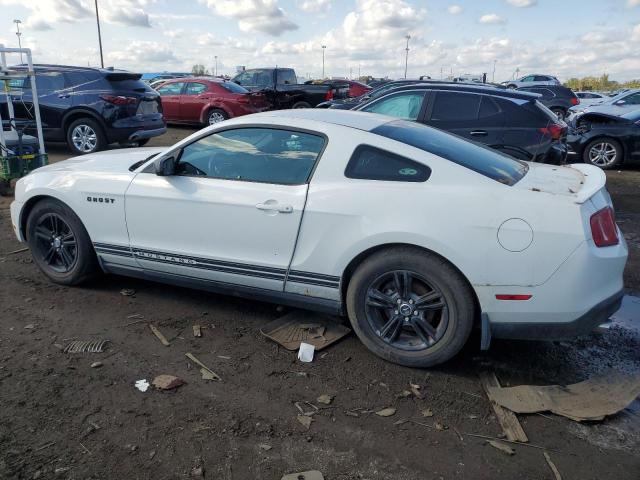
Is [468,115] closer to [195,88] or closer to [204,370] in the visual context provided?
[204,370]

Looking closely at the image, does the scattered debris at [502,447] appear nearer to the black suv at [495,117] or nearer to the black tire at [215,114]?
the black suv at [495,117]

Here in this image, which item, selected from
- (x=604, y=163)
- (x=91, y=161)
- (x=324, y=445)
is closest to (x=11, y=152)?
(x=91, y=161)

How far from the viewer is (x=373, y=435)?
2.80 m

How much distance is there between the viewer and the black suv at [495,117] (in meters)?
7.43

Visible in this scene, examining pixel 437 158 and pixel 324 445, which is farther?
pixel 437 158

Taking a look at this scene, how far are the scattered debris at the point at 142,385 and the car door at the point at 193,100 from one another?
13.2 meters

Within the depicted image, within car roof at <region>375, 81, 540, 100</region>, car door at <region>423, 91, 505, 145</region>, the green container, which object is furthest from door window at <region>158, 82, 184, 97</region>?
car door at <region>423, 91, 505, 145</region>

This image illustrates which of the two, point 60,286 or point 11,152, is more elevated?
point 11,152

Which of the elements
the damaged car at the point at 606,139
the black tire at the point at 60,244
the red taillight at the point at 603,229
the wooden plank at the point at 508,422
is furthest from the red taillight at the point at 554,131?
the black tire at the point at 60,244

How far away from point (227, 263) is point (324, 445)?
60.7 inches

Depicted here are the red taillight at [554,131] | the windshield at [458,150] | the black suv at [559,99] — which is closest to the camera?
the windshield at [458,150]

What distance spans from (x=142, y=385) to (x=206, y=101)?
1326 centimetres

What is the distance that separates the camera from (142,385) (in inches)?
126

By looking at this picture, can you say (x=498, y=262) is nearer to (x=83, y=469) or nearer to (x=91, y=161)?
(x=83, y=469)
